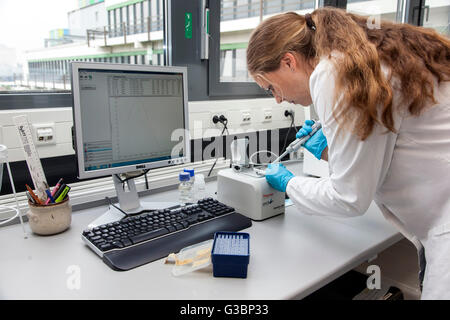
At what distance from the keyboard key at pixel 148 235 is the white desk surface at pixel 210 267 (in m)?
0.09

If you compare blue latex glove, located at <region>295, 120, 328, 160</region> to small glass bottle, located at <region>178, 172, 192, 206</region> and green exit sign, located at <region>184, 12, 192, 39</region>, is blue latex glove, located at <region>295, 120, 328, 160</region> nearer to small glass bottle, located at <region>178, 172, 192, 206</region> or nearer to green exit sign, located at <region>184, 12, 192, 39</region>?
small glass bottle, located at <region>178, 172, 192, 206</region>

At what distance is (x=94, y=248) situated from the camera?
2.89 ft

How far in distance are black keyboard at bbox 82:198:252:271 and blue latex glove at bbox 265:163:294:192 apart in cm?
14

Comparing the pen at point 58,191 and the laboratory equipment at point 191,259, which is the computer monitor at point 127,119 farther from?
the laboratory equipment at point 191,259

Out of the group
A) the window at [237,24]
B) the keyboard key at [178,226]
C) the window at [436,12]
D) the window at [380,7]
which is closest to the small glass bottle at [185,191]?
the keyboard key at [178,226]

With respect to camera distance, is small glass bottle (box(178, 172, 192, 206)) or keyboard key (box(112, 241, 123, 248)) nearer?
keyboard key (box(112, 241, 123, 248))

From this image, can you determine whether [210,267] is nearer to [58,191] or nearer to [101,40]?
[58,191]

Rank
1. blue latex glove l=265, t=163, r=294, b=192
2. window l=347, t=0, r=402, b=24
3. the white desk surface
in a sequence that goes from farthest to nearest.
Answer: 1. window l=347, t=0, r=402, b=24
2. blue latex glove l=265, t=163, r=294, b=192
3. the white desk surface

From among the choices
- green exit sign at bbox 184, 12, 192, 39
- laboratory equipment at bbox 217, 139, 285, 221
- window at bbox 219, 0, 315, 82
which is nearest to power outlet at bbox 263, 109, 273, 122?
window at bbox 219, 0, 315, 82

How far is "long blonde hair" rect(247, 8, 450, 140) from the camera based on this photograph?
0.77 meters

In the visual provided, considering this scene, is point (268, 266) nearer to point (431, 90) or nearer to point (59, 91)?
point (431, 90)
